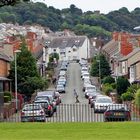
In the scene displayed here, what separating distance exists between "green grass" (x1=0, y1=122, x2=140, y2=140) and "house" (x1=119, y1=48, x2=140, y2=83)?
54721mm

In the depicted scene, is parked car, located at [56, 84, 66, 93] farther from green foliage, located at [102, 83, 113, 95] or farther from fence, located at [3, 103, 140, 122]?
fence, located at [3, 103, 140, 122]

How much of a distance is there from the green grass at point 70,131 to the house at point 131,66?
54.7 meters

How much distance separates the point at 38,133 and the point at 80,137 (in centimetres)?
255

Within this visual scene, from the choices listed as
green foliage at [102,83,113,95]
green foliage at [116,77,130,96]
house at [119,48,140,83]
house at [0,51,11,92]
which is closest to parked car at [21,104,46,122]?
house at [0,51,11,92]

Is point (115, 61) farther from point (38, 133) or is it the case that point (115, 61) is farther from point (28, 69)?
point (38, 133)

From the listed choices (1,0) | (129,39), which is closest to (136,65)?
(129,39)

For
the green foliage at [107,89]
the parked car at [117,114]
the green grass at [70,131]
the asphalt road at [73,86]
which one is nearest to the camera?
the green grass at [70,131]

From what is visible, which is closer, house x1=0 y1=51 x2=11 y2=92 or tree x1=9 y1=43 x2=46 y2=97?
house x1=0 y1=51 x2=11 y2=92

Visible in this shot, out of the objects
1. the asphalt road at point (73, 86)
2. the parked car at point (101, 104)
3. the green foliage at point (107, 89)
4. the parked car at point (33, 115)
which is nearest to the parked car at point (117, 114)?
the parked car at point (33, 115)

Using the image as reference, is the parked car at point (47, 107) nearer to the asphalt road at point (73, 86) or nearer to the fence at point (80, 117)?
the fence at point (80, 117)

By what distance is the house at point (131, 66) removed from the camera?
88156mm

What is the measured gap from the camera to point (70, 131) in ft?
88.4

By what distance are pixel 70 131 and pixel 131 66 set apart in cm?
6610

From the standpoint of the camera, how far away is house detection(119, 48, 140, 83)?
8816 cm
